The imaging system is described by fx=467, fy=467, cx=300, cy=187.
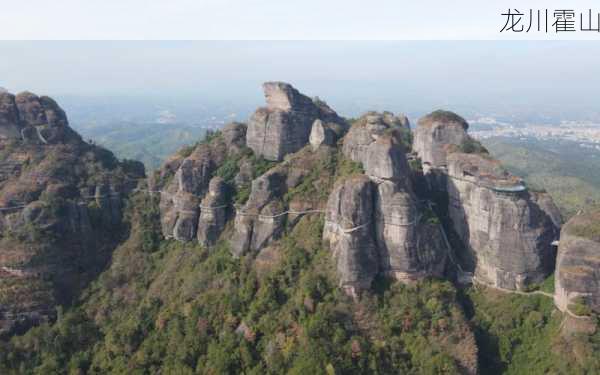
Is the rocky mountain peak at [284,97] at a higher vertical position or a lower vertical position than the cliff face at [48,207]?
higher

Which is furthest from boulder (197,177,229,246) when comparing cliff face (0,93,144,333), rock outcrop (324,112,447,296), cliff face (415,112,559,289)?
cliff face (415,112,559,289)

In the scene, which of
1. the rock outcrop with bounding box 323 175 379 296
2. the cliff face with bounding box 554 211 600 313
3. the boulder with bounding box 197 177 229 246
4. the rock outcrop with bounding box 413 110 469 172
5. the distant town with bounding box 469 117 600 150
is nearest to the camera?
the cliff face with bounding box 554 211 600 313

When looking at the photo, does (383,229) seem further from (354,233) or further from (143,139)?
(143,139)

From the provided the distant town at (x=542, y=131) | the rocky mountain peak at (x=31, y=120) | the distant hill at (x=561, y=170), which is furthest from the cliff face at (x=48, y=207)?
the distant town at (x=542, y=131)

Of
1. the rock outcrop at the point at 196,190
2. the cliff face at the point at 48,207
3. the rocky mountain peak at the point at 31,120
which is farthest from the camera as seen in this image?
the rocky mountain peak at the point at 31,120

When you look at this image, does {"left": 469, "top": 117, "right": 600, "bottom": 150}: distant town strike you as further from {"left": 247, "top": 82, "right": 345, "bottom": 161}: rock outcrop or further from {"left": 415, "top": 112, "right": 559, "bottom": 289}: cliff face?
{"left": 247, "top": 82, "right": 345, "bottom": 161}: rock outcrop

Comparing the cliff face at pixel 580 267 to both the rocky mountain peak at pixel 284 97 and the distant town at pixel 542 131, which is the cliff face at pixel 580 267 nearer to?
the rocky mountain peak at pixel 284 97

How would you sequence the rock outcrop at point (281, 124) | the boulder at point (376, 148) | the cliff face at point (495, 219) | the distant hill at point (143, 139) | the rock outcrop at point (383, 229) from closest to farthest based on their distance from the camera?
the rock outcrop at point (383, 229) → the cliff face at point (495, 219) → the boulder at point (376, 148) → the rock outcrop at point (281, 124) → the distant hill at point (143, 139)
